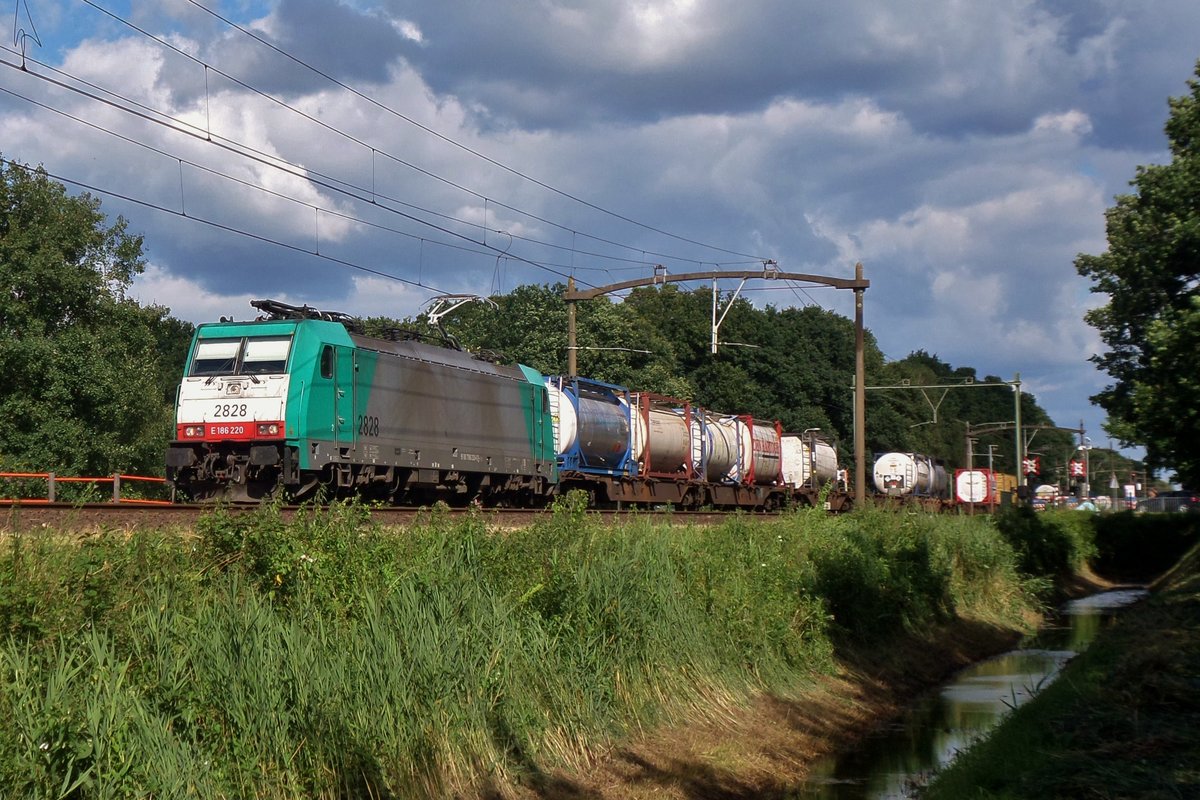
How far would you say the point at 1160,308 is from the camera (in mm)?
27703

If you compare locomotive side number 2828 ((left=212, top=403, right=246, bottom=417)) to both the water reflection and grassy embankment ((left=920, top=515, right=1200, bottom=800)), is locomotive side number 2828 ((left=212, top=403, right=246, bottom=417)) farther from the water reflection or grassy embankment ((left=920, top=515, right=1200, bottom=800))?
grassy embankment ((left=920, top=515, right=1200, bottom=800))

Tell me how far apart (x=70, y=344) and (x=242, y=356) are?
62.3ft

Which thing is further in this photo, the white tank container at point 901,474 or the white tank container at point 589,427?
the white tank container at point 901,474

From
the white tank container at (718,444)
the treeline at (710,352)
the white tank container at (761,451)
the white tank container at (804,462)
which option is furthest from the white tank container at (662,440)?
the treeline at (710,352)

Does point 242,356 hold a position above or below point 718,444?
above

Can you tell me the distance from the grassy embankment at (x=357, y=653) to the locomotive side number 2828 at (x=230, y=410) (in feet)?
26.4

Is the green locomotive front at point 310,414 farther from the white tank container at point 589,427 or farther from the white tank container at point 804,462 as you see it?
the white tank container at point 804,462

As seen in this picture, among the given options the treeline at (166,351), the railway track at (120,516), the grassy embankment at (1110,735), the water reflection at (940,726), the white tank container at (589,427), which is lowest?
the water reflection at (940,726)

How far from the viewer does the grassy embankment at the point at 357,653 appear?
28.6 feet

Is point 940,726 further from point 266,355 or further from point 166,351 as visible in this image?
point 166,351

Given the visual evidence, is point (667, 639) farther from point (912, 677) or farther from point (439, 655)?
point (912, 677)

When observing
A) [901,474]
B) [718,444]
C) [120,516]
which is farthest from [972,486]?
[120,516]

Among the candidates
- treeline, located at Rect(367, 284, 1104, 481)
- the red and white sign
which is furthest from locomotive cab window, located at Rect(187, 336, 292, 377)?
the red and white sign

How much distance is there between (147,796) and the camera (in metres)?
8.34
